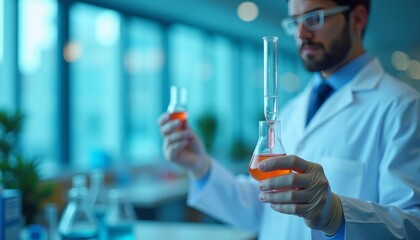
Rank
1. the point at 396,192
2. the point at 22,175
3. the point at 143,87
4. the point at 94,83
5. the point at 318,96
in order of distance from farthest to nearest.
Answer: the point at 143,87 → the point at 94,83 → the point at 22,175 → the point at 318,96 → the point at 396,192

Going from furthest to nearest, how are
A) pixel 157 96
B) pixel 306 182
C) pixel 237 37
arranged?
pixel 237 37
pixel 157 96
pixel 306 182

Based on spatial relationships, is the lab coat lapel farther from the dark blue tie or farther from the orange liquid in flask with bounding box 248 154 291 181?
the orange liquid in flask with bounding box 248 154 291 181

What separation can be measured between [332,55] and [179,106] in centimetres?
59

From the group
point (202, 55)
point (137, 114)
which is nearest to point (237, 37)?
point (202, 55)

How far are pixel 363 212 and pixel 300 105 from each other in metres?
0.67

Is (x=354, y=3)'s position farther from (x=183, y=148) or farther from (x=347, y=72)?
(x=183, y=148)

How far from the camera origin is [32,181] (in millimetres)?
2082

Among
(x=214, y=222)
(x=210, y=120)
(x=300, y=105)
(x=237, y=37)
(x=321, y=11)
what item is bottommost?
(x=214, y=222)

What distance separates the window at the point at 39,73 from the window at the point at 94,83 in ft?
0.76

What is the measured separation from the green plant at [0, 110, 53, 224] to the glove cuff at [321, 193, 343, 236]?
4.35ft

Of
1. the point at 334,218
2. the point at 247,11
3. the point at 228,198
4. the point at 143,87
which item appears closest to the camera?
the point at 334,218

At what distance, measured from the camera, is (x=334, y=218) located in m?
1.23

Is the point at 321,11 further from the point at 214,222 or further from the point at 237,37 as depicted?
the point at 237,37

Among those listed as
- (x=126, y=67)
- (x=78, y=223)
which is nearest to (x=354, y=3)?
(x=78, y=223)
